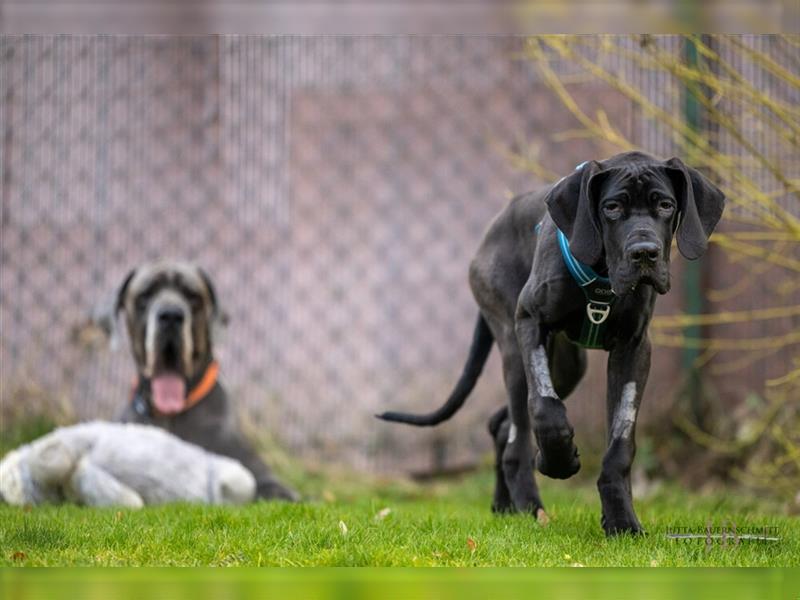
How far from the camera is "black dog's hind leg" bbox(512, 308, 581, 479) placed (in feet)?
14.0

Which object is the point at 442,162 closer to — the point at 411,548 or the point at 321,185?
the point at 321,185

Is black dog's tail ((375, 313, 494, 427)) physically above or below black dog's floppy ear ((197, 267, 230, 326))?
below

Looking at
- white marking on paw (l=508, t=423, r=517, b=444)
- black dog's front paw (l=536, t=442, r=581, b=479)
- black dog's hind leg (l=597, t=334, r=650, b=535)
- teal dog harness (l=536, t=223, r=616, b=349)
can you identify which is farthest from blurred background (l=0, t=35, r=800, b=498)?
black dog's front paw (l=536, t=442, r=581, b=479)

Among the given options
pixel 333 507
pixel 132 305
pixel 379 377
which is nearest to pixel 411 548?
pixel 333 507

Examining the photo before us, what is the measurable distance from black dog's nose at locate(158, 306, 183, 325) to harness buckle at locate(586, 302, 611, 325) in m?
3.05

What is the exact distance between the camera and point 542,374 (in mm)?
4516

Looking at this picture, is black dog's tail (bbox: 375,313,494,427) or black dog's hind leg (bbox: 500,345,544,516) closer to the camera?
black dog's hind leg (bbox: 500,345,544,516)

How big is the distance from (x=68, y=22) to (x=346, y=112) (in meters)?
5.68

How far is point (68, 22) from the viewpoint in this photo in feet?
13.8

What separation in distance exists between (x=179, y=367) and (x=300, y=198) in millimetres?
3237

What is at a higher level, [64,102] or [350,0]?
[64,102]

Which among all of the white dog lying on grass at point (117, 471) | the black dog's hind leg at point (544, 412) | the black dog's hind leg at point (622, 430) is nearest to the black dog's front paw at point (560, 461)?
the black dog's hind leg at point (544, 412)

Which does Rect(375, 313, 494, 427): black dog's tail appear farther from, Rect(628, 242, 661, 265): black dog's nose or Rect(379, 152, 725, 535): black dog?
Rect(628, 242, 661, 265): black dog's nose

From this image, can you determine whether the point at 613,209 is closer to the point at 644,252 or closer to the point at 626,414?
the point at 644,252
